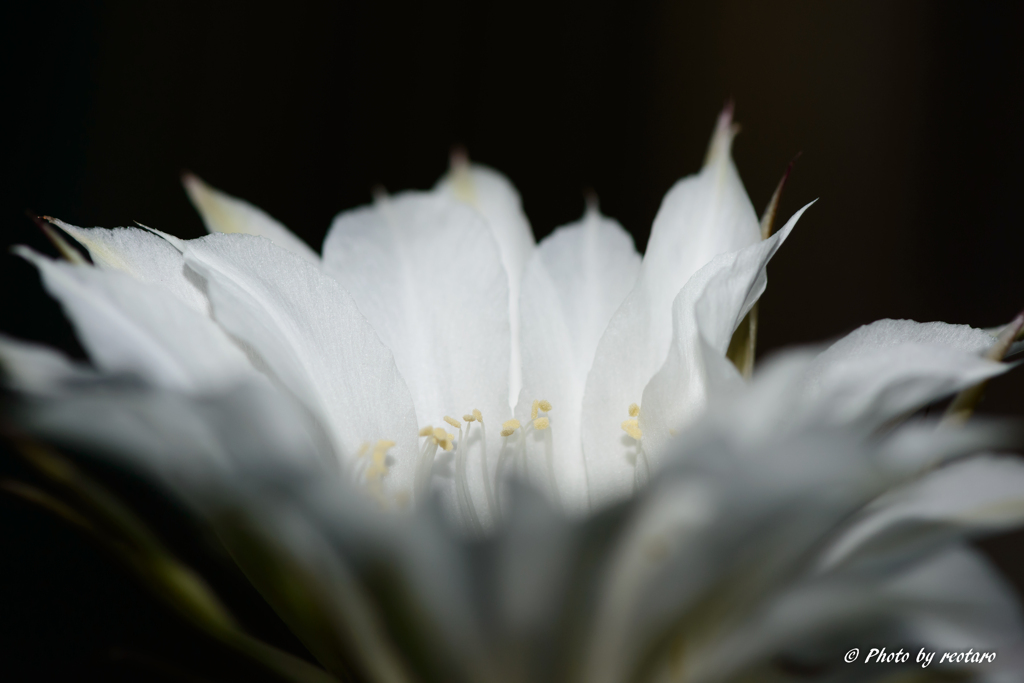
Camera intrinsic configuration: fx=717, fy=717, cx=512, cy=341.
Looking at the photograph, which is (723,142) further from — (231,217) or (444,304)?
(231,217)

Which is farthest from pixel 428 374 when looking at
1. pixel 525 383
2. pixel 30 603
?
pixel 30 603

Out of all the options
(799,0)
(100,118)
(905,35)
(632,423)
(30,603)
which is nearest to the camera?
(632,423)


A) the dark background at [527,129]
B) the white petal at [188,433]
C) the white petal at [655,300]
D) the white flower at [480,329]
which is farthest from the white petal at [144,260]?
the dark background at [527,129]

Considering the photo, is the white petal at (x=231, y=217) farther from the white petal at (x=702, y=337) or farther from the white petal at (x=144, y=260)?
the white petal at (x=702, y=337)

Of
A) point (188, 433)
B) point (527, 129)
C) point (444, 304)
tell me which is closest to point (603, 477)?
point (444, 304)

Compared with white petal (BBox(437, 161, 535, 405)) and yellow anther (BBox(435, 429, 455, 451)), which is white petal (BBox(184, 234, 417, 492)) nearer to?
yellow anther (BBox(435, 429, 455, 451))

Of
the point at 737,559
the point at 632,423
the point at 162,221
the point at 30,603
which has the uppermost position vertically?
the point at 162,221

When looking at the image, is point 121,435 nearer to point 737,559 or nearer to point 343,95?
point 737,559
